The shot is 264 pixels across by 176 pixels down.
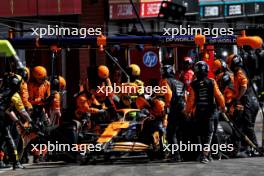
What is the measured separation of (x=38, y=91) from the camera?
17031mm

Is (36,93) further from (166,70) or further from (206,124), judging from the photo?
(206,124)

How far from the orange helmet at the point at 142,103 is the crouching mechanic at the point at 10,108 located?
2591 millimetres

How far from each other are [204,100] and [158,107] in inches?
44.5

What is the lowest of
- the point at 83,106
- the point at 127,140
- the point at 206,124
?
the point at 127,140

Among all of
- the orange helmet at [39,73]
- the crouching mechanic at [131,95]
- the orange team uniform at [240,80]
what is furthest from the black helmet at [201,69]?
the orange helmet at [39,73]

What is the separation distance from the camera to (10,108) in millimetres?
14625

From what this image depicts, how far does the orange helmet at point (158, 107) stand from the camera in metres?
15.6

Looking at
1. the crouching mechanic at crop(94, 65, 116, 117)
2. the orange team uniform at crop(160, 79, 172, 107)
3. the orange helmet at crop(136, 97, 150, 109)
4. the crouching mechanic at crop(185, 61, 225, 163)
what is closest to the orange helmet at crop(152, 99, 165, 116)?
the orange team uniform at crop(160, 79, 172, 107)

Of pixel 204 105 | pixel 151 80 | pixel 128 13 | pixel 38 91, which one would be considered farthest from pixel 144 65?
pixel 204 105

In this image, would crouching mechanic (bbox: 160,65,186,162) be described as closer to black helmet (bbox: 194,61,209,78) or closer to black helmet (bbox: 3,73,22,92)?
black helmet (bbox: 194,61,209,78)

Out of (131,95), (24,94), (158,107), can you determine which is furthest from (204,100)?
(24,94)

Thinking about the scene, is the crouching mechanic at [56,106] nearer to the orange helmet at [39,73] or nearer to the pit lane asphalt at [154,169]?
the orange helmet at [39,73]

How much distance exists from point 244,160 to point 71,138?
356 cm

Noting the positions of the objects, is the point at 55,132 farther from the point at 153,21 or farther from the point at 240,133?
the point at 153,21
